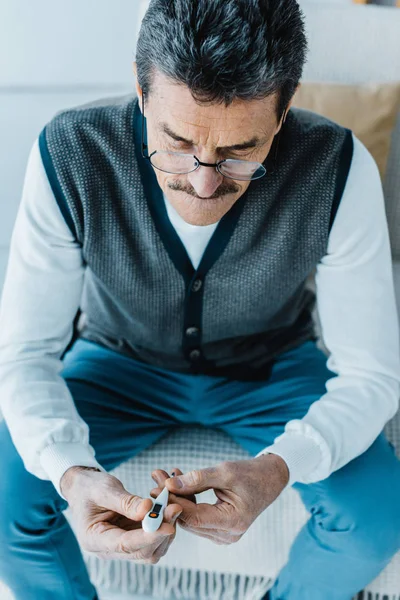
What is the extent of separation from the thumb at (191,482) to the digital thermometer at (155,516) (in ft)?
0.12

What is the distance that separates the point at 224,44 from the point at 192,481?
0.58 metres

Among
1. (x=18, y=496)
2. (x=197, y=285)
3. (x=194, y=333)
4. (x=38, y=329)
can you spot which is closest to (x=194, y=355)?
(x=194, y=333)

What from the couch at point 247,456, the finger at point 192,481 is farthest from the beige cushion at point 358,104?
Result: the finger at point 192,481

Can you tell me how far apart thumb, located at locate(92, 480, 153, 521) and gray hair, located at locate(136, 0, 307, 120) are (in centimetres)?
54

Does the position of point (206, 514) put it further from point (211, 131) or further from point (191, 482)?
point (211, 131)

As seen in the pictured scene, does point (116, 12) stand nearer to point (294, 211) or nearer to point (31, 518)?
point (294, 211)

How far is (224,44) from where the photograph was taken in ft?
3.01

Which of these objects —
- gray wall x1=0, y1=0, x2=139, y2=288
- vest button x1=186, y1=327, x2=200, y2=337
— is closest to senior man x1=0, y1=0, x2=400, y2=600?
vest button x1=186, y1=327, x2=200, y2=337

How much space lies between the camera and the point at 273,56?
959 mm

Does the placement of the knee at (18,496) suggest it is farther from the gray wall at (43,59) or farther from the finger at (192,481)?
the gray wall at (43,59)

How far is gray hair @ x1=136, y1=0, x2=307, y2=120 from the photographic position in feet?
3.03

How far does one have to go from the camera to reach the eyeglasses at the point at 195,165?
41.2 inches

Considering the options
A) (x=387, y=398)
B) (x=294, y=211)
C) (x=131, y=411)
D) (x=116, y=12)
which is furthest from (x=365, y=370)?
(x=116, y=12)

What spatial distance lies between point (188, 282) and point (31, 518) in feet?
1.53
